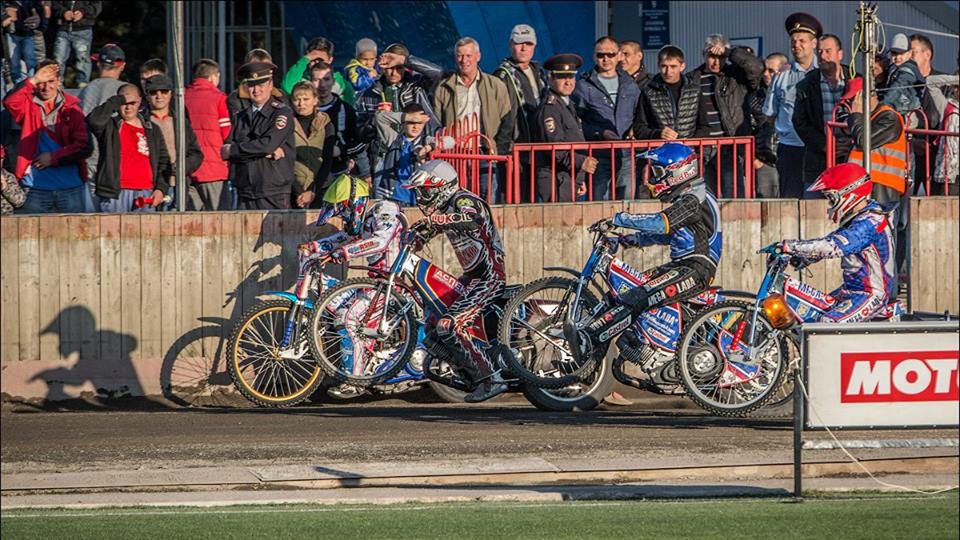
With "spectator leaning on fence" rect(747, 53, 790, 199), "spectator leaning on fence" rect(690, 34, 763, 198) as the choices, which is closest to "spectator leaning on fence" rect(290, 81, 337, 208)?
"spectator leaning on fence" rect(690, 34, 763, 198)

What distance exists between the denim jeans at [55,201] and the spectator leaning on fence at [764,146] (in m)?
6.68

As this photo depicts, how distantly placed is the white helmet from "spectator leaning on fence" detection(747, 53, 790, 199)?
391 centimetres

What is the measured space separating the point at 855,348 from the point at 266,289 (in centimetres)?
734

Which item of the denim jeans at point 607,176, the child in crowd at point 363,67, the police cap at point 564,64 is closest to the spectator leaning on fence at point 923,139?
the denim jeans at point 607,176

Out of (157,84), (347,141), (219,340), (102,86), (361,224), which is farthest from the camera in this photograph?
(102,86)

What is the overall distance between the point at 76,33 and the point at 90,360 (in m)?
5.47

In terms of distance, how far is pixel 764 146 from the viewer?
59.2 feet

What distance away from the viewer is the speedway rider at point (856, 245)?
13844mm

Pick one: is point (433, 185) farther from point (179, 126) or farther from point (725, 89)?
point (725, 89)

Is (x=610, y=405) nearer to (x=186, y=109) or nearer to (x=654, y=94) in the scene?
(x=654, y=94)

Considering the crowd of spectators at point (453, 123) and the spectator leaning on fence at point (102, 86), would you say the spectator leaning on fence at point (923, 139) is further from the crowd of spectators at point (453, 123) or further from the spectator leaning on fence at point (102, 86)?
the spectator leaning on fence at point (102, 86)

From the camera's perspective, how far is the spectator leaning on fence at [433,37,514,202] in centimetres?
1759

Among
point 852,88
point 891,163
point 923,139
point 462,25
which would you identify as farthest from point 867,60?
point 462,25

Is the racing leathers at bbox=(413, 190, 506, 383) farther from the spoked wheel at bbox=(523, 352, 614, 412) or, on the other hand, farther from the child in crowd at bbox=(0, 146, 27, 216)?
the child in crowd at bbox=(0, 146, 27, 216)
